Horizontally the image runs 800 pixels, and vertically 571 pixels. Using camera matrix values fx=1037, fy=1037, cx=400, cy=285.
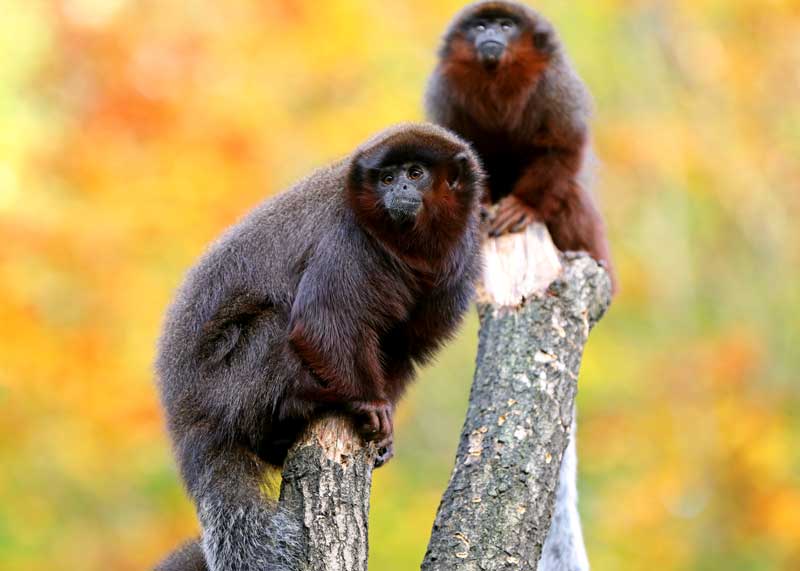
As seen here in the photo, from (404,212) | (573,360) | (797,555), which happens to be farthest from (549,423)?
(797,555)

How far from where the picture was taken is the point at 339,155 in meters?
6.68

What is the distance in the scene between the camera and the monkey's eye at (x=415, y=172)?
13.4 ft

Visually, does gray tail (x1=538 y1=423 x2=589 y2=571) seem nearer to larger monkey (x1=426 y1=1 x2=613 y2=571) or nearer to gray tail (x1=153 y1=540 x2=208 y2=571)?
larger monkey (x1=426 y1=1 x2=613 y2=571)

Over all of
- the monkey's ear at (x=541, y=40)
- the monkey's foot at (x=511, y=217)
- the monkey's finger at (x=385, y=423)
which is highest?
the monkey's ear at (x=541, y=40)

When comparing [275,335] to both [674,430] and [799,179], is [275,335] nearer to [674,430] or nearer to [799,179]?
[674,430]

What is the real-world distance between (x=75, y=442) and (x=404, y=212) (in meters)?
4.32

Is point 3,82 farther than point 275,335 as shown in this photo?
Yes

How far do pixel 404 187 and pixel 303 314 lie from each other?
24.7 inches

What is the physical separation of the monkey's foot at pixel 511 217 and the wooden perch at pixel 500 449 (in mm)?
380

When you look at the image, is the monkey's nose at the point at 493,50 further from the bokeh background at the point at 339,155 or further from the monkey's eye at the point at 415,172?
the bokeh background at the point at 339,155

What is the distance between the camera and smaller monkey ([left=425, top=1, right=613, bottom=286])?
18.9 feet

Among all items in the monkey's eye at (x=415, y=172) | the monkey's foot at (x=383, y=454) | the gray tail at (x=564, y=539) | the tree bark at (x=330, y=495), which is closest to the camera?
the tree bark at (x=330, y=495)

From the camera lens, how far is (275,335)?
4.02 meters

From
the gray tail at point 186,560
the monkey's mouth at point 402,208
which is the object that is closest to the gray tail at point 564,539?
the monkey's mouth at point 402,208
